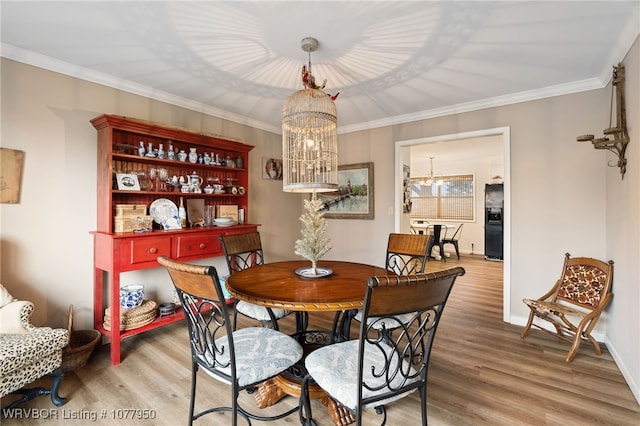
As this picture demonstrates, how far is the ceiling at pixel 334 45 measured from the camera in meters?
1.83

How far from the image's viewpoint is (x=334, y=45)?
7.27 feet

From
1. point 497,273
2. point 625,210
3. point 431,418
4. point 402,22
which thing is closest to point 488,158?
point 497,273

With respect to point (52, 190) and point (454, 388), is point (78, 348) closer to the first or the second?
point (52, 190)

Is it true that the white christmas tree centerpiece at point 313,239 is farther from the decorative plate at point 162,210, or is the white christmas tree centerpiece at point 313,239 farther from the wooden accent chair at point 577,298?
the wooden accent chair at point 577,298

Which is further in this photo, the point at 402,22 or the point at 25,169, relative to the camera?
the point at 25,169

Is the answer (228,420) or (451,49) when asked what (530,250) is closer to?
(451,49)

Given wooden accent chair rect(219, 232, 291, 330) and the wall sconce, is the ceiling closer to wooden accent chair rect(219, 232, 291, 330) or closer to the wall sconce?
the wall sconce

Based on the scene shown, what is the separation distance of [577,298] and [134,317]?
4.01 m

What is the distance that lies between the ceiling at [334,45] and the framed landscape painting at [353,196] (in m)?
1.34

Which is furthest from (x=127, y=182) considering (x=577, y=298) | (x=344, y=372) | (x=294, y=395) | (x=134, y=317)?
(x=577, y=298)

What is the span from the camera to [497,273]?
553 centimetres

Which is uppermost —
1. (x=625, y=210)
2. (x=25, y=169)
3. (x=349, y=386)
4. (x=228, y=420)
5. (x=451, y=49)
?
(x=451, y=49)

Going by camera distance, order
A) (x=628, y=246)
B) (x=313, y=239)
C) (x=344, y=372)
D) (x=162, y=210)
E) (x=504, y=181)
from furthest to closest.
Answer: (x=504, y=181), (x=162, y=210), (x=628, y=246), (x=313, y=239), (x=344, y=372)

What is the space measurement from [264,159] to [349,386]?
11.6 ft
